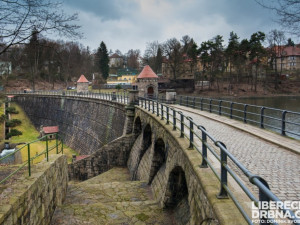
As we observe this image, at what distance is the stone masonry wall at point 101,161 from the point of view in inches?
734

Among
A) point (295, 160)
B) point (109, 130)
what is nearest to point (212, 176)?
point (295, 160)

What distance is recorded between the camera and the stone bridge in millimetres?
5012

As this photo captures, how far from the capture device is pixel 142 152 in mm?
16516

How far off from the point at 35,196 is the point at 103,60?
242 ft

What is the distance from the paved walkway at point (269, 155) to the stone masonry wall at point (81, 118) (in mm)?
14064

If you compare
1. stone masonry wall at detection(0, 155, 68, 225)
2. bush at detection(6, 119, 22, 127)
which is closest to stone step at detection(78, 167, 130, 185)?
stone masonry wall at detection(0, 155, 68, 225)

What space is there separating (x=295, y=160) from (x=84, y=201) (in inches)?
325

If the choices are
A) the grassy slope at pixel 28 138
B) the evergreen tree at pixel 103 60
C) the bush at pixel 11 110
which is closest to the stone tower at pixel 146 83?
the grassy slope at pixel 28 138

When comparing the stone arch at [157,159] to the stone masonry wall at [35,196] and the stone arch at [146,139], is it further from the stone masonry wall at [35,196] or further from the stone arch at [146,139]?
the stone masonry wall at [35,196]

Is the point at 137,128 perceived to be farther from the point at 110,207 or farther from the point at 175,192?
the point at 175,192

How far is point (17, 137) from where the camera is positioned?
1511 inches

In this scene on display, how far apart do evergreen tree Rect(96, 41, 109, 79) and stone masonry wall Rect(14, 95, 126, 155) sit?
30.6 meters

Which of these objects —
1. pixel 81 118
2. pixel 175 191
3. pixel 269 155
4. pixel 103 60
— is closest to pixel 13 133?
pixel 81 118

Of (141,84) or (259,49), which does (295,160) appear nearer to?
(141,84)
